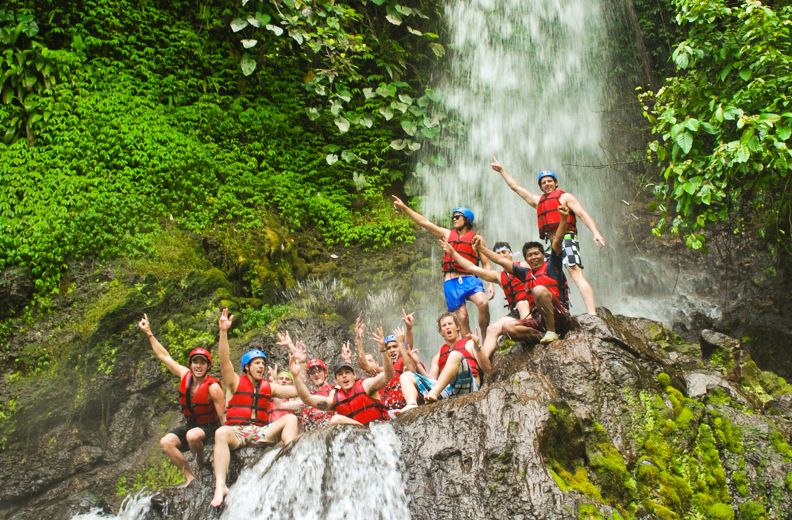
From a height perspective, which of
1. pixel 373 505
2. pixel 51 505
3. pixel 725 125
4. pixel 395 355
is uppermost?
pixel 725 125

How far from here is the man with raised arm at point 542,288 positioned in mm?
5160

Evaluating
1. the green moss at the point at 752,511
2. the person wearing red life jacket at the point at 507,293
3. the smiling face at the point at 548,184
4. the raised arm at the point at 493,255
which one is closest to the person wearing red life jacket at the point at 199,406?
the person wearing red life jacket at the point at 507,293

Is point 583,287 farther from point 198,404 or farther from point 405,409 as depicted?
point 198,404

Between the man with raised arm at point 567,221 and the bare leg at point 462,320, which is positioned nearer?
the man with raised arm at point 567,221

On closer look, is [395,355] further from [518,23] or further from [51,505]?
[518,23]

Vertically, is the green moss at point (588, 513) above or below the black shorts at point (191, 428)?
above

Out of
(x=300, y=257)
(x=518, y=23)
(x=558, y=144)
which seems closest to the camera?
(x=300, y=257)

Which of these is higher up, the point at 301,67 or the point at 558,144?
the point at 301,67

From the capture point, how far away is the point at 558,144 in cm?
1228

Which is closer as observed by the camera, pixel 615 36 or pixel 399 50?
pixel 399 50

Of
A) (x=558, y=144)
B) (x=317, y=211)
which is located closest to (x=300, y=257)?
(x=317, y=211)

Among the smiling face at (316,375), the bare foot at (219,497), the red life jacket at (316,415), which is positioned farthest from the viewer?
the red life jacket at (316,415)

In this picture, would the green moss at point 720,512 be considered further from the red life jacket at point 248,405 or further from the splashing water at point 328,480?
the red life jacket at point 248,405

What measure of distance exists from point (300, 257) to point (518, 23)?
774 cm
